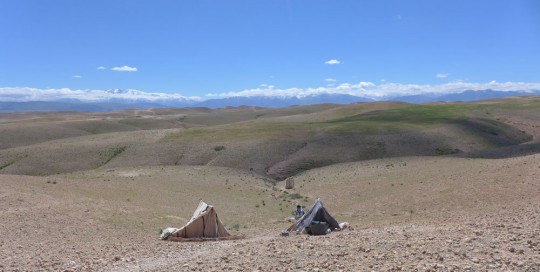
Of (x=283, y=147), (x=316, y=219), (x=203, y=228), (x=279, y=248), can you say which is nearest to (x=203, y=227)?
(x=203, y=228)

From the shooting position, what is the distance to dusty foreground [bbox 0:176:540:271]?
42.5 feet

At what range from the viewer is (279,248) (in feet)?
55.4

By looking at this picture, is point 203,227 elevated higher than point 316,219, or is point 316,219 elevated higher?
point 316,219

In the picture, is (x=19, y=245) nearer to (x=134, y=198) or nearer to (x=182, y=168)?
(x=134, y=198)

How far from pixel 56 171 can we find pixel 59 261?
54182mm

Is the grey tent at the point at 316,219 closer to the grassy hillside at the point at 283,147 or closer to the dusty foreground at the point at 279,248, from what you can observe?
the dusty foreground at the point at 279,248

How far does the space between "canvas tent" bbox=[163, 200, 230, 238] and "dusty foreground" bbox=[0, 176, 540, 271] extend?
1.38 meters

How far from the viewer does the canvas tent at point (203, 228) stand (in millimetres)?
23016

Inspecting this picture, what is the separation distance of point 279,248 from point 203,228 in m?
7.59

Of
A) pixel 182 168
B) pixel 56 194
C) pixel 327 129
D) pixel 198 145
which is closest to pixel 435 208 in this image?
pixel 56 194

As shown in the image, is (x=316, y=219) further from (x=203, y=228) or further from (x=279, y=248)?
(x=279, y=248)

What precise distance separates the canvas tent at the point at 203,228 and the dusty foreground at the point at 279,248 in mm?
1377

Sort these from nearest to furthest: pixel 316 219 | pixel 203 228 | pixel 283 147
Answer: pixel 316 219 < pixel 203 228 < pixel 283 147

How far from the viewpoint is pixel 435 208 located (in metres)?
28.8
